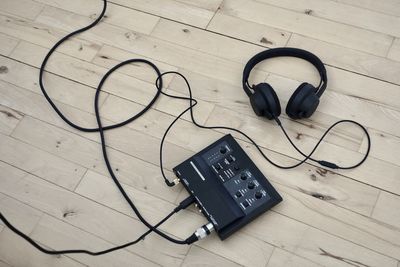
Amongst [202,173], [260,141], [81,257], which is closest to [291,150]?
[260,141]

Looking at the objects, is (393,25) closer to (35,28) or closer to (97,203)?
(97,203)

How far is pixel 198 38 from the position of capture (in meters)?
1.43

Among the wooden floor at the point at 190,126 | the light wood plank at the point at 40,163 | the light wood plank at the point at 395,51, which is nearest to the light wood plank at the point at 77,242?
the wooden floor at the point at 190,126

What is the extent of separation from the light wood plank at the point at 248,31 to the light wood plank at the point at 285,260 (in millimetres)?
626

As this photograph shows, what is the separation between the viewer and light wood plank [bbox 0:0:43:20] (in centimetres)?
155

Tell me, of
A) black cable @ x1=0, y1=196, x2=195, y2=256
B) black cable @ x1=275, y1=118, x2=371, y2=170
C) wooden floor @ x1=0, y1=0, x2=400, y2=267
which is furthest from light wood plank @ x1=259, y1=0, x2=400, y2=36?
black cable @ x1=0, y1=196, x2=195, y2=256

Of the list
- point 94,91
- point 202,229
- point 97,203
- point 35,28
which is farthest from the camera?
point 35,28

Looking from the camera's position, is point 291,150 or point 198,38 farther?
point 198,38

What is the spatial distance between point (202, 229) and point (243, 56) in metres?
0.56

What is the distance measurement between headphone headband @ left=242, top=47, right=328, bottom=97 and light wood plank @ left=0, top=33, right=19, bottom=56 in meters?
0.77

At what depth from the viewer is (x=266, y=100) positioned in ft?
3.82

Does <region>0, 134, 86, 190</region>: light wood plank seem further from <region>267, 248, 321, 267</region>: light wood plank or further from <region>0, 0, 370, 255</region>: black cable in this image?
<region>267, 248, 321, 267</region>: light wood plank

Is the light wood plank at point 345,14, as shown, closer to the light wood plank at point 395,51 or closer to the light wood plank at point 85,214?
the light wood plank at point 395,51

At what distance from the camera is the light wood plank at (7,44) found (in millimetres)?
1483
